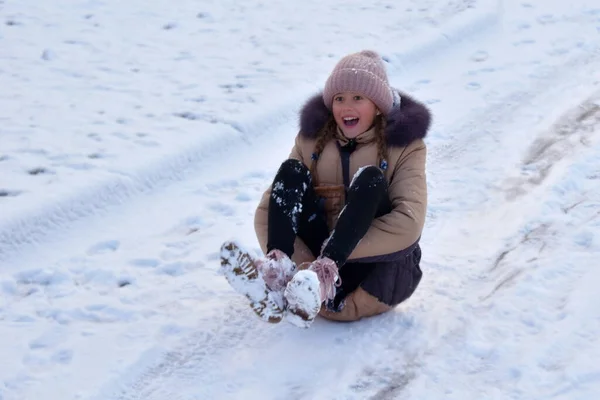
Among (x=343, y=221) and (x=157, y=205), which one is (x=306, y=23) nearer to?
(x=157, y=205)

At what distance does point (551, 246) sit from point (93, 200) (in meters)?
2.36

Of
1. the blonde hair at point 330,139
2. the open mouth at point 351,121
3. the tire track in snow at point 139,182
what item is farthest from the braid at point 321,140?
the tire track in snow at point 139,182

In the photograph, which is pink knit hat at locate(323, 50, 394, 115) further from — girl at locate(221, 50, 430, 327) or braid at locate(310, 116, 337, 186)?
braid at locate(310, 116, 337, 186)

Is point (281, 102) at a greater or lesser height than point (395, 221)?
lesser

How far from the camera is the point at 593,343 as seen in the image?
3.05 metres

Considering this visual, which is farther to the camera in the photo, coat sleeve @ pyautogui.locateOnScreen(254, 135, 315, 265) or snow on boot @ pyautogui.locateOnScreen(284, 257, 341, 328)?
coat sleeve @ pyautogui.locateOnScreen(254, 135, 315, 265)

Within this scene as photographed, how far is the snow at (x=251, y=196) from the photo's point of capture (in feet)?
9.98

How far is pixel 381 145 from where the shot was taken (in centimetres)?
336

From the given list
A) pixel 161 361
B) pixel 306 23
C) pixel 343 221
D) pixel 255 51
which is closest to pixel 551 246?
pixel 343 221

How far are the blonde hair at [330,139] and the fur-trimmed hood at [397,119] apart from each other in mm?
22

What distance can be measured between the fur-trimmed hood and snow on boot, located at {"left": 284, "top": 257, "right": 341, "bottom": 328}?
62cm

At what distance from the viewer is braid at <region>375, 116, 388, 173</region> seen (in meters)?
3.33

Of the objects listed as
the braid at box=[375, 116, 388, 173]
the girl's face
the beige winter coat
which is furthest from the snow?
the girl's face

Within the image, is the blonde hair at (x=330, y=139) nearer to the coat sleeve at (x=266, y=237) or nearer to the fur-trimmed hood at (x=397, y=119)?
the fur-trimmed hood at (x=397, y=119)
